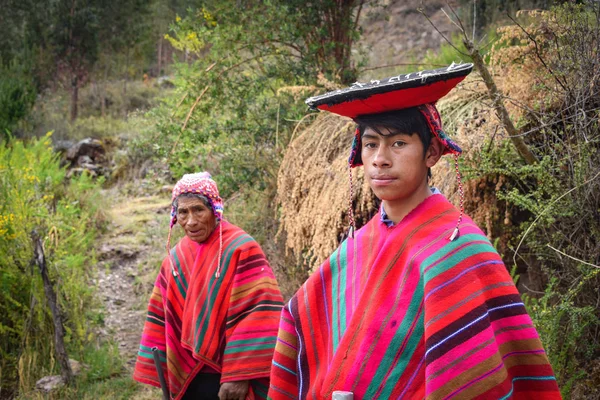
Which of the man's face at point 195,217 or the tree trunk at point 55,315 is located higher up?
the man's face at point 195,217

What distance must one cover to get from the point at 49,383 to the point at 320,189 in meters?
2.82

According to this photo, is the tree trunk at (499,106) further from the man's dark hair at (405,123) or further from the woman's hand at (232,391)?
the woman's hand at (232,391)

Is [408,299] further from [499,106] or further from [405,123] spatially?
[499,106]

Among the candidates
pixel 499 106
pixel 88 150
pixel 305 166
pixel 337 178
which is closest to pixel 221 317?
pixel 337 178

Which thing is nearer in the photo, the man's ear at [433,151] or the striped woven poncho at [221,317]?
the man's ear at [433,151]

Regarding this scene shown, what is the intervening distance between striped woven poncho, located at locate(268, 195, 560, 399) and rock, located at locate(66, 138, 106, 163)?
40.7 feet

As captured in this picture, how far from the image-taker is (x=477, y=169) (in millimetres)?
3586

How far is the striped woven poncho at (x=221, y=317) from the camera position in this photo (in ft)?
11.0

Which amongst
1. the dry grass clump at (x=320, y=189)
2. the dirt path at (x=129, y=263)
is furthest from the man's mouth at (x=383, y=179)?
the dirt path at (x=129, y=263)

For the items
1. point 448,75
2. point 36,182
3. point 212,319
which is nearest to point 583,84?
point 448,75

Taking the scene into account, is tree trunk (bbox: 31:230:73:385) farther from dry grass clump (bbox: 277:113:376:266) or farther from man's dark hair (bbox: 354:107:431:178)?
man's dark hair (bbox: 354:107:431:178)

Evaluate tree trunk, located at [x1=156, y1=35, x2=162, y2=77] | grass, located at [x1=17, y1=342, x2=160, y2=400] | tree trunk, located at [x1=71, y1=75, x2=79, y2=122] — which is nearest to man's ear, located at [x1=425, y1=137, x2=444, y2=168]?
grass, located at [x1=17, y1=342, x2=160, y2=400]

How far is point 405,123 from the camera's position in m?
2.01

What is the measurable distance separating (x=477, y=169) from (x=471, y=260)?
1.86 m
